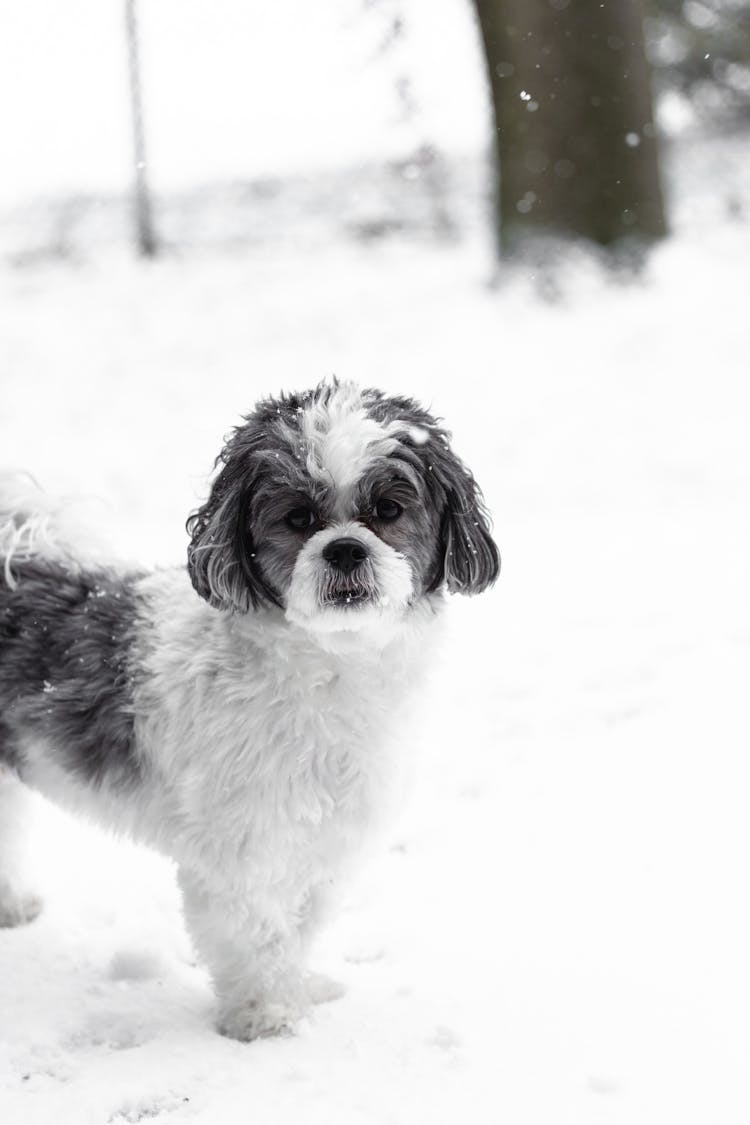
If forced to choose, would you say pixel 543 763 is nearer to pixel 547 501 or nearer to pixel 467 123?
→ pixel 547 501

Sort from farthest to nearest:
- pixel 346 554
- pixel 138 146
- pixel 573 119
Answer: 1. pixel 138 146
2. pixel 573 119
3. pixel 346 554

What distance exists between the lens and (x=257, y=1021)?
3066 mm

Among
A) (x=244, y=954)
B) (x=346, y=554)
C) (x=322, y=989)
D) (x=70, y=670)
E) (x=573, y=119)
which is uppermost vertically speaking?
(x=573, y=119)

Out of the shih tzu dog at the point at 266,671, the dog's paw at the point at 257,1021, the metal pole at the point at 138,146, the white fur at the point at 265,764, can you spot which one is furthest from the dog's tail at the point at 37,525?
the metal pole at the point at 138,146

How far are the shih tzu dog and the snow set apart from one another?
0.27 m

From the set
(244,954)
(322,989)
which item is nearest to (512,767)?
(322,989)

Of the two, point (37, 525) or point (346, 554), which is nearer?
point (346, 554)

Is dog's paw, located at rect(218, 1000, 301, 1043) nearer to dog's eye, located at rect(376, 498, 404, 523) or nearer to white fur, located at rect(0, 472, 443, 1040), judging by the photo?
white fur, located at rect(0, 472, 443, 1040)

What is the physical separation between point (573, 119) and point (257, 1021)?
7.70 m

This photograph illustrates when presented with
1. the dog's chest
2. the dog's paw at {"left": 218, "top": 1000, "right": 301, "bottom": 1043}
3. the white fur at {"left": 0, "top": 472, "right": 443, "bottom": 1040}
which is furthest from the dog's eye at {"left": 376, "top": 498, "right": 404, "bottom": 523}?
the dog's paw at {"left": 218, "top": 1000, "right": 301, "bottom": 1043}

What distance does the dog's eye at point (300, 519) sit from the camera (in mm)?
2803

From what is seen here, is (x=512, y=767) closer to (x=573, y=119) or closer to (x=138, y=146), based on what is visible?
(x=573, y=119)

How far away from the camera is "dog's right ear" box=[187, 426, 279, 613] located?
281 centimetres

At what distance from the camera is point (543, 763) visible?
14.3 ft
